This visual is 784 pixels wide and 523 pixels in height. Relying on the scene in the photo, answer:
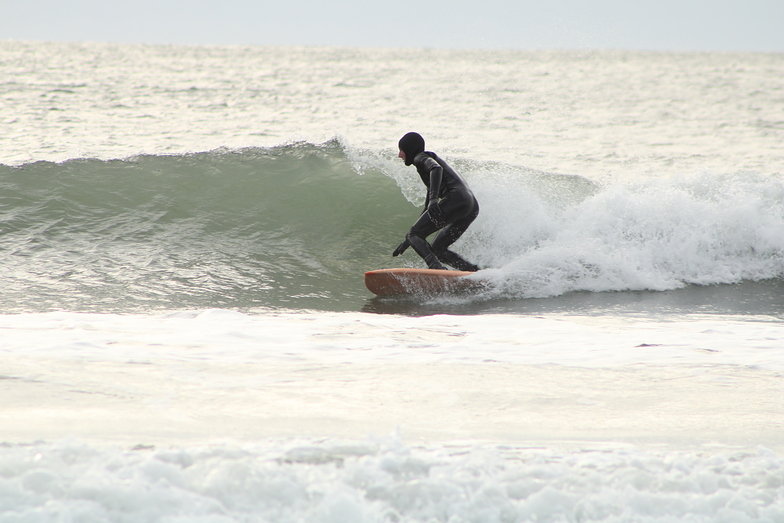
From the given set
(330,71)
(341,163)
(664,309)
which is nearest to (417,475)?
(664,309)

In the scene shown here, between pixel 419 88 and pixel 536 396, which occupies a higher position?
pixel 419 88

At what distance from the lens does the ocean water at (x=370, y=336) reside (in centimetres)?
208

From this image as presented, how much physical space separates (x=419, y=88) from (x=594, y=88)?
32.6ft

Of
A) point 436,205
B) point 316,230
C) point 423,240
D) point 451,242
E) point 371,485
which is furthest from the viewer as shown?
point 316,230

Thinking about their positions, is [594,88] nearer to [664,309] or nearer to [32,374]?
[664,309]

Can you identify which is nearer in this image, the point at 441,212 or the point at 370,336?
the point at 370,336

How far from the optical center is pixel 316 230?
28.8 ft

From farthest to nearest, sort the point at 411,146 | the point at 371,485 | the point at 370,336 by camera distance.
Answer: the point at 411,146
the point at 370,336
the point at 371,485

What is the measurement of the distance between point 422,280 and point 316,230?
2944mm

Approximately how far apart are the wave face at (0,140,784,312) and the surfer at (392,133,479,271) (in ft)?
2.05

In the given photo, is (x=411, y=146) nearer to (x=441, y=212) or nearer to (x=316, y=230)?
(x=441, y=212)

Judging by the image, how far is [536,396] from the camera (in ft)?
9.75

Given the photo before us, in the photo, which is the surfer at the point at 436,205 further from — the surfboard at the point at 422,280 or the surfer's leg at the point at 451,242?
the surfboard at the point at 422,280

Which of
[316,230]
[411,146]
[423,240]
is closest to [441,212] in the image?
[423,240]
